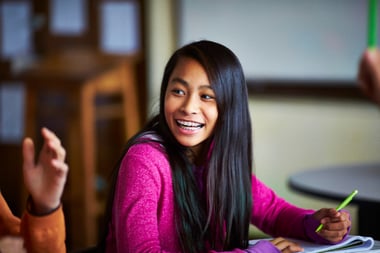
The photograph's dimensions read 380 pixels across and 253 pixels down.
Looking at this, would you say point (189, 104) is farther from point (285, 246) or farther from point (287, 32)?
point (287, 32)

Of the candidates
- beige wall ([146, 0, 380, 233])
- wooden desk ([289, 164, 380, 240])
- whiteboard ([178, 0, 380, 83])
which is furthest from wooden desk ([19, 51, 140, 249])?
wooden desk ([289, 164, 380, 240])

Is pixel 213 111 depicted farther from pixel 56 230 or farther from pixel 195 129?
pixel 56 230

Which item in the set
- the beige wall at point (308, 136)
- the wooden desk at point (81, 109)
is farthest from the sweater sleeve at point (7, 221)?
the beige wall at point (308, 136)

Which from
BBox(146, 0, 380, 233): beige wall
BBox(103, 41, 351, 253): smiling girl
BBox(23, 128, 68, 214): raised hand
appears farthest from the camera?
BBox(146, 0, 380, 233): beige wall

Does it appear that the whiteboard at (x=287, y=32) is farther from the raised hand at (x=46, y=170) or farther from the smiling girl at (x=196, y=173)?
the raised hand at (x=46, y=170)

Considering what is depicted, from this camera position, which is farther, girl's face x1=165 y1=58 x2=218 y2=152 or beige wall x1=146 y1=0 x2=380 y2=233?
beige wall x1=146 y1=0 x2=380 y2=233

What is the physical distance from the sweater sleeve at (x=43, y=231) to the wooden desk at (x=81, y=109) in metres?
2.10

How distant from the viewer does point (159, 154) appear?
1.12 meters

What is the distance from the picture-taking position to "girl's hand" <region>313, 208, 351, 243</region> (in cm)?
112

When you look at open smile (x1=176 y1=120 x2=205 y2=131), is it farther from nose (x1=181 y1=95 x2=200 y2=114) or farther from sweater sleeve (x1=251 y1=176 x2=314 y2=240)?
sweater sleeve (x1=251 y1=176 x2=314 y2=240)

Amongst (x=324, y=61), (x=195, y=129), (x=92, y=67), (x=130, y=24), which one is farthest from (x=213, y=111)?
(x=130, y=24)

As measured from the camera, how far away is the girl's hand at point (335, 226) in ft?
3.67

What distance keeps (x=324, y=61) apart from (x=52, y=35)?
1804 mm

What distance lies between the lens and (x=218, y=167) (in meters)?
1.17
